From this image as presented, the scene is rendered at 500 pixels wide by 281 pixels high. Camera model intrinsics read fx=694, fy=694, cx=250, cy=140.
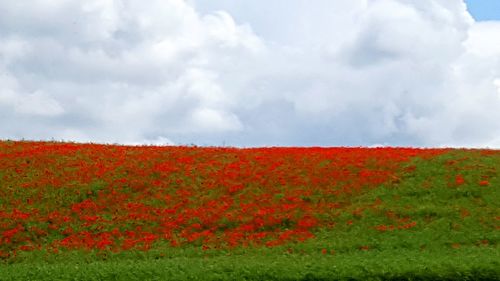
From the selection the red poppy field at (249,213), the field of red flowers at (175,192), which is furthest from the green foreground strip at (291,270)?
the field of red flowers at (175,192)

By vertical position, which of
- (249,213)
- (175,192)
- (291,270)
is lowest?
(291,270)

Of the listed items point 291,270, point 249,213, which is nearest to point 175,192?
point 249,213

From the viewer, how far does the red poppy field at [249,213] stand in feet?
68.8

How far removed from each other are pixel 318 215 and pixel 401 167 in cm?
696

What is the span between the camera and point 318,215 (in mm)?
29516

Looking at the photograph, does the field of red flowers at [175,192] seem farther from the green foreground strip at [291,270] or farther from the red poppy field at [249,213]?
the green foreground strip at [291,270]

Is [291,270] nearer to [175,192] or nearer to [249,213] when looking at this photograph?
[249,213]

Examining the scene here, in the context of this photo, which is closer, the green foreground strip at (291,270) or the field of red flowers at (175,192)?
the green foreground strip at (291,270)

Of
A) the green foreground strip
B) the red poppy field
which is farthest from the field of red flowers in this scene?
the green foreground strip

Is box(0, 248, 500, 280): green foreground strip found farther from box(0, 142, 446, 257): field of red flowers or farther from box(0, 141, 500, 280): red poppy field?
box(0, 142, 446, 257): field of red flowers

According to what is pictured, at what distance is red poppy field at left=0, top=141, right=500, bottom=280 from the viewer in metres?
21.0

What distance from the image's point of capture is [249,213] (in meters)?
30.1

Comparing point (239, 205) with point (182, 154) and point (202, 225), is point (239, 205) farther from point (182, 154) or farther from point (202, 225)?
point (182, 154)

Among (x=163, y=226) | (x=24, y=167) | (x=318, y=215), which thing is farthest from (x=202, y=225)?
(x=24, y=167)
